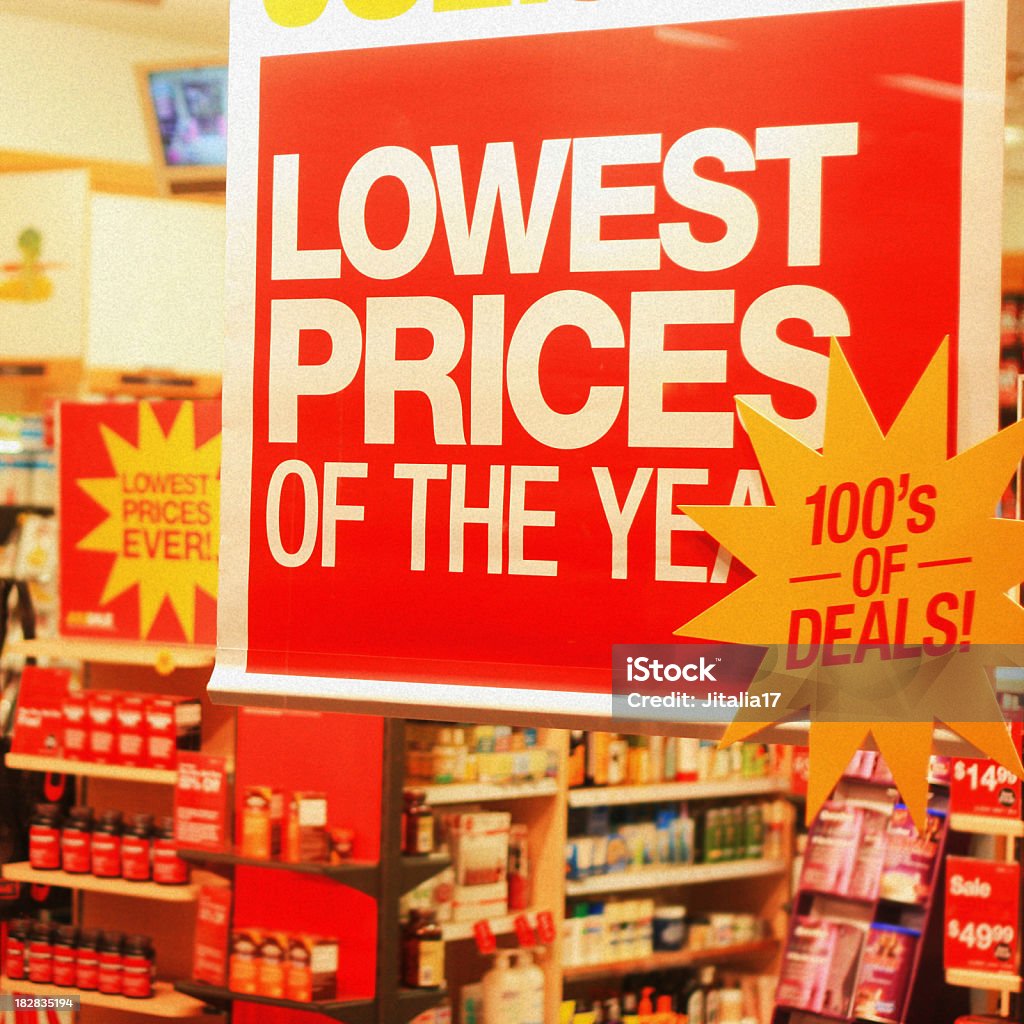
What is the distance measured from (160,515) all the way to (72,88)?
132 inches

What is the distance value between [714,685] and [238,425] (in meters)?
0.62

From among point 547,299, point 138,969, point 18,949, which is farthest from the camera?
point 18,949

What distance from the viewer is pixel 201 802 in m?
4.49

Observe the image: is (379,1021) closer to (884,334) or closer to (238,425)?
(238,425)

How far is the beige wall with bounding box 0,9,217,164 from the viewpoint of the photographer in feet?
23.2

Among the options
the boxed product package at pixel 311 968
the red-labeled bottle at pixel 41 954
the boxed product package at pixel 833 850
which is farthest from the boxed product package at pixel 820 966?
the red-labeled bottle at pixel 41 954

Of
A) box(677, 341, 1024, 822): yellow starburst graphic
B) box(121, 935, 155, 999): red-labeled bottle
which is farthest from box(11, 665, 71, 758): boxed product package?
box(677, 341, 1024, 822): yellow starburst graphic

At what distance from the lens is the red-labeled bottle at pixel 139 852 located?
4.66 m

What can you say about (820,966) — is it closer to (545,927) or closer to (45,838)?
(545,927)

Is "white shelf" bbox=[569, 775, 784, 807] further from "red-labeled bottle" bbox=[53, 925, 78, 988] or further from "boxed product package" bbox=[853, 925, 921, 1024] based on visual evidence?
"red-labeled bottle" bbox=[53, 925, 78, 988]

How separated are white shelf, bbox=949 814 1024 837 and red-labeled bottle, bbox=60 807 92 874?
2735mm

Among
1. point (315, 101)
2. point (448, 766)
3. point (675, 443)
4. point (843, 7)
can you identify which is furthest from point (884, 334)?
point (448, 766)

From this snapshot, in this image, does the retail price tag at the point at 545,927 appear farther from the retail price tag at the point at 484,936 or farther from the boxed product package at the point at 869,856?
the boxed product package at the point at 869,856

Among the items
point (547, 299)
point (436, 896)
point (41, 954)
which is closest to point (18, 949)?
point (41, 954)
